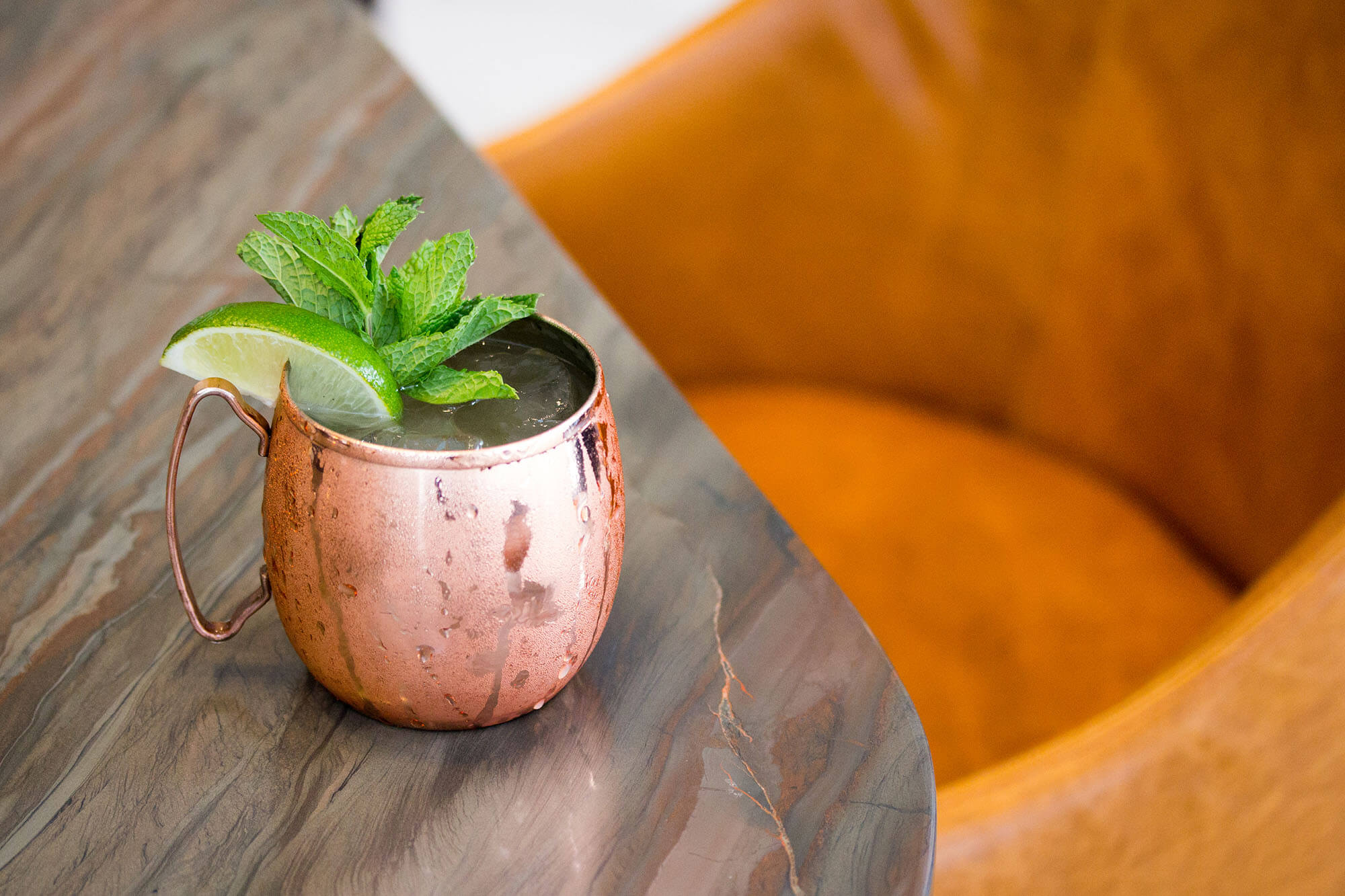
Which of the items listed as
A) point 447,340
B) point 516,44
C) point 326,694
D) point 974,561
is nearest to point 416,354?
point 447,340

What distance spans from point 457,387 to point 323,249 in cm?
6

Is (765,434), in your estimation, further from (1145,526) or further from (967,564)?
(1145,526)

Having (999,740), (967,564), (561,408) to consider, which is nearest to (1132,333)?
(967,564)

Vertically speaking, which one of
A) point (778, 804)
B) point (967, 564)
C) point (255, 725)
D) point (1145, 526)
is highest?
point (255, 725)

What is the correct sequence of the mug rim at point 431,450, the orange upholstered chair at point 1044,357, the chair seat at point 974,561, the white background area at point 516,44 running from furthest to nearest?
the white background area at point 516,44, the chair seat at point 974,561, the orange upholstered chair at point 1044,357, the mug rim at point 431,450

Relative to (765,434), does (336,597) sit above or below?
above

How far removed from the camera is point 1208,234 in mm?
922

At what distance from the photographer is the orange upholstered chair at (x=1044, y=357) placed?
0.61 meters

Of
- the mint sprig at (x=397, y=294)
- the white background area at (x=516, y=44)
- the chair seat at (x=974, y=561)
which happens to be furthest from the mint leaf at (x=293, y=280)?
the white background area at (x=516, y=44)

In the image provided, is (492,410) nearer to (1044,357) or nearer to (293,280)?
(293,280)

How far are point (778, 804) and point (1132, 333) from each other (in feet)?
2.39

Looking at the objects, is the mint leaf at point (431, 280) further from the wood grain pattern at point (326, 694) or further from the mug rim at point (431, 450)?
the wood grain pattern at point (326, 694)

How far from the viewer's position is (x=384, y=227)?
0.40m

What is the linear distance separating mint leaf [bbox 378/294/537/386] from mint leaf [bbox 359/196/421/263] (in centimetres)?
3
